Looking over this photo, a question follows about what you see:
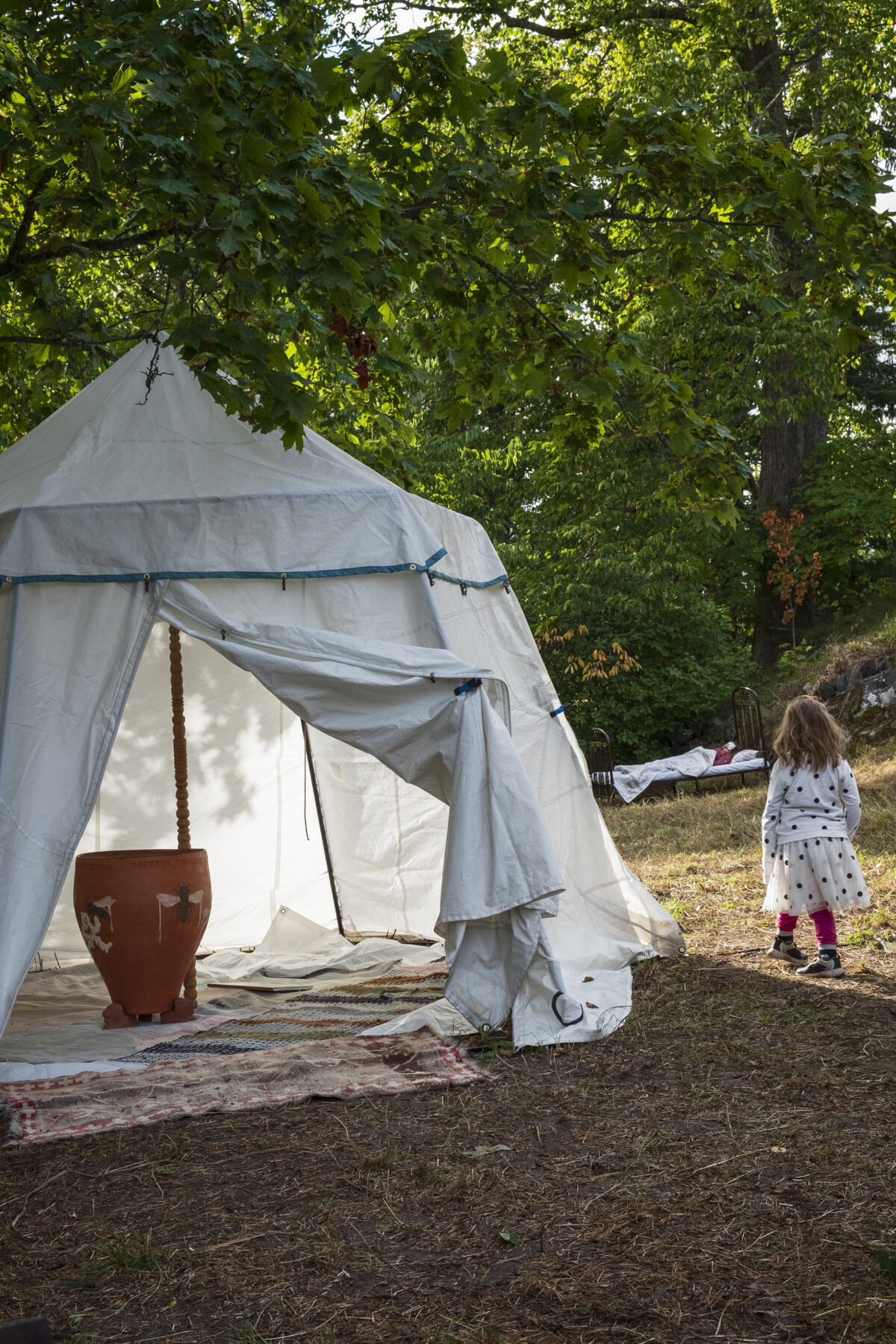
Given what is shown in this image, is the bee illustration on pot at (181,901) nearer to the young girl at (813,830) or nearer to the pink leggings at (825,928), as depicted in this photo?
the young girl at (813,830)

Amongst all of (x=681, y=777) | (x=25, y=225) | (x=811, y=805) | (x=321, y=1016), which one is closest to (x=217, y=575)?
(x=25, y=225)

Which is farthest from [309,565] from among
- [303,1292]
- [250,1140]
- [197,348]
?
[303,1292]

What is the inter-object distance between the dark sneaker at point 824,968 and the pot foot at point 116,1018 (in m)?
3.20

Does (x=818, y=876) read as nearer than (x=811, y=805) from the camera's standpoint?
Yes

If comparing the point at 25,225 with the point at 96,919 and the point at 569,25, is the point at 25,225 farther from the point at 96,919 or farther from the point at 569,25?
the point at 569,25

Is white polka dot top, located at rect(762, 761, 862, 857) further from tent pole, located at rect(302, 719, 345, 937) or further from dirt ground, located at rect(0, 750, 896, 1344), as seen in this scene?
tent pole, located at rect(302, 719, 345, 937)

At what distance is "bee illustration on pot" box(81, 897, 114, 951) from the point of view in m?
5.09

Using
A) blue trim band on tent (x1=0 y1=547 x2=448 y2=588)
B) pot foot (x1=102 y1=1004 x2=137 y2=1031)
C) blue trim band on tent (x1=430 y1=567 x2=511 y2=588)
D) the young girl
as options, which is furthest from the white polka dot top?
pot foot (x1=102 y1=1004 x2=137 y2=1031)

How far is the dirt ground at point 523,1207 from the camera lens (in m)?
2.45

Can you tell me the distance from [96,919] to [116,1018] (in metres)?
0.54

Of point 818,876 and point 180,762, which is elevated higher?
point 180,762

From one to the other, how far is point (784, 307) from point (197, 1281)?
4.51 m

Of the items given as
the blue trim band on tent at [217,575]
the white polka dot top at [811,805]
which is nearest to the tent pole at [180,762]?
the blue trim band on tent at [217,575]

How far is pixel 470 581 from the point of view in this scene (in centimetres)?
576
